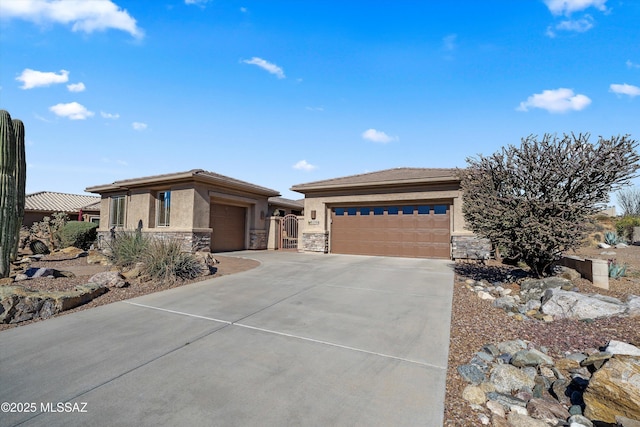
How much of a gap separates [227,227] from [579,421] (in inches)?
649

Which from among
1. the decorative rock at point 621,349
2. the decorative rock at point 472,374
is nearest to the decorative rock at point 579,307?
the decorative rock at point 621,349

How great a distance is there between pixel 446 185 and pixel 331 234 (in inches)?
238

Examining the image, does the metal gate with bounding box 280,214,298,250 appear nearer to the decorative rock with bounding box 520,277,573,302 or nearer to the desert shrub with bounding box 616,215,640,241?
the decorative rock with bounding box 520,277,573,302

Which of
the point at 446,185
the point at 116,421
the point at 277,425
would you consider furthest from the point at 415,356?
the point at 446,185

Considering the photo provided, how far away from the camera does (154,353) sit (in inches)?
164

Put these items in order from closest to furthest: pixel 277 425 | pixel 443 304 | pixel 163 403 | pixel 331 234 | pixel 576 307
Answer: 1. pixel 277 425
2. pixel 163 403
3. pixel 576 307
4. pixel 443 304
5. pixel 331 234

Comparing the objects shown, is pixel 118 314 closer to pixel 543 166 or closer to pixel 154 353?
pixel 154 353

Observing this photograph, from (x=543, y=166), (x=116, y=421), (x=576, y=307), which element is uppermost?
(x=543, y=166)

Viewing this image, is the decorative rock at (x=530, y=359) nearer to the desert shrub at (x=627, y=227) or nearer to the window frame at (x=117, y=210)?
the desert shrub at (x=627, y=227)

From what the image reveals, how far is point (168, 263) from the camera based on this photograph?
857 centimetres

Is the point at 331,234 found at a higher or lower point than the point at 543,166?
lower

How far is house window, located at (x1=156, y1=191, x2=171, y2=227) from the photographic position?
1591 centimetres

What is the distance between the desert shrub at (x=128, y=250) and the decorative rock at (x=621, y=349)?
404 inches

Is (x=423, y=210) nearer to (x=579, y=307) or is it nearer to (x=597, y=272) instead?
(x=597, y=272)
